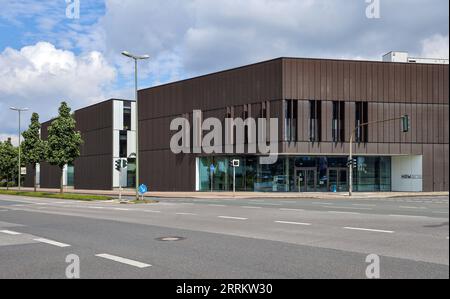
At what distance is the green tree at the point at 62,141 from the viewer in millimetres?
41594

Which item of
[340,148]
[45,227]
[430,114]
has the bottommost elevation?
[45,227]

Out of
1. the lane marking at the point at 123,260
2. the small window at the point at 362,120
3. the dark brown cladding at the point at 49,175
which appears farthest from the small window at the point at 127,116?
the lane marking at the point at 123,260

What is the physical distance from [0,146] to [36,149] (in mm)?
20630

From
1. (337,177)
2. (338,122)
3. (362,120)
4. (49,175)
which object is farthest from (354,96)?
(49,175)

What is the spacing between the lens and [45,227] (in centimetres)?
1498

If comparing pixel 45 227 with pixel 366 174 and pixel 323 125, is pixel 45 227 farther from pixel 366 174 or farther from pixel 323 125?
pixel 366 174

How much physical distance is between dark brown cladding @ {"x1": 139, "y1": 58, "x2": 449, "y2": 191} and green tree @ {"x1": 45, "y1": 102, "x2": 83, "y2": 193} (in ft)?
49.1

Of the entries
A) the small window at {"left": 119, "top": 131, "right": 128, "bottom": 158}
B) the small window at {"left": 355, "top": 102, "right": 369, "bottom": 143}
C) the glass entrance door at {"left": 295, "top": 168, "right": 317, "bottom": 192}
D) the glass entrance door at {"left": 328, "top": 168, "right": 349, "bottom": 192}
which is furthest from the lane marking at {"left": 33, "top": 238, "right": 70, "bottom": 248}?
the small window at {"left": 119, "top": 131, "right": 128, "bottom": 158}

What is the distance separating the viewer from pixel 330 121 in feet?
148

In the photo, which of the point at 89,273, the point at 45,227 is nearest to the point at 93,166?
the point at 45,227

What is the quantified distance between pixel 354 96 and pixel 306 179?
9349mm

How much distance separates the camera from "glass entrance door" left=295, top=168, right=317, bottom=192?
151ft

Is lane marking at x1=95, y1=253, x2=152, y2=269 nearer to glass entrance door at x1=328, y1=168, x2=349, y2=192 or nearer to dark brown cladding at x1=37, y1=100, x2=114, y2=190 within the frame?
glass entrance door at x1=328, y1=168, x2=349, y2=192
